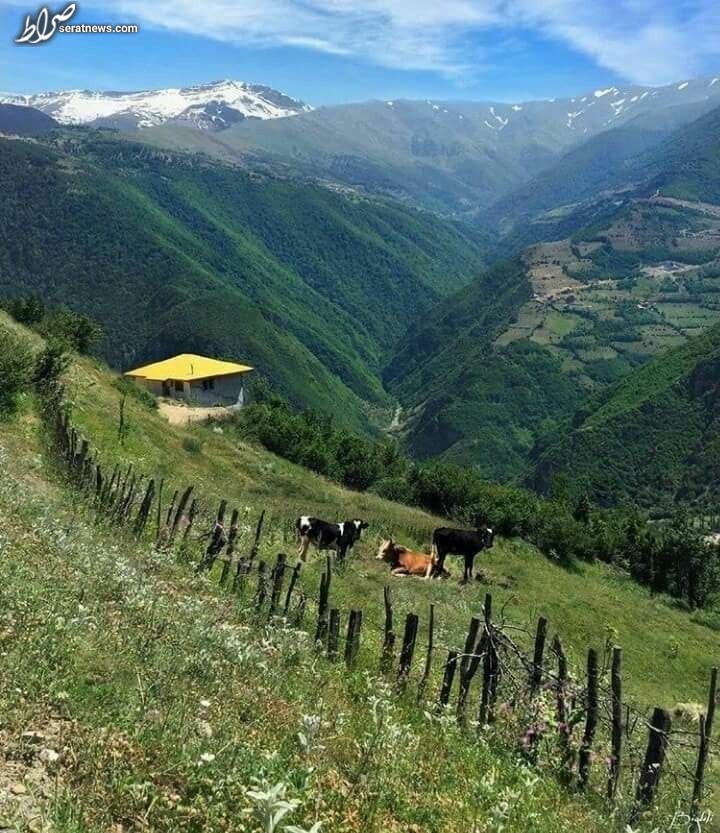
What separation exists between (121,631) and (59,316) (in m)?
39.5

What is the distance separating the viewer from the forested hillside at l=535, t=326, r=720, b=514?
154 m

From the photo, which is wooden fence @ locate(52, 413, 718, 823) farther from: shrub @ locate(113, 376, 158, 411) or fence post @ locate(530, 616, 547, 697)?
shrub @ locate(113, 376, 158, 411)

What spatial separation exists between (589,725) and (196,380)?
45.7 m

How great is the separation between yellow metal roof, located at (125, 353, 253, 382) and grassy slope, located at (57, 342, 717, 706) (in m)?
11.6

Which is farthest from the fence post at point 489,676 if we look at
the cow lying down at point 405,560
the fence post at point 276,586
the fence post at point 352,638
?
the cow lying down at point 405,560

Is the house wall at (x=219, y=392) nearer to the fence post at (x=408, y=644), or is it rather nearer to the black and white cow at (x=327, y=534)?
the black and white cow at (x=327, y=534)

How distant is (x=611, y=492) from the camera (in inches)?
6058

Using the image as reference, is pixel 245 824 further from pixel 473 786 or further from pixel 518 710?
pixel 518 710

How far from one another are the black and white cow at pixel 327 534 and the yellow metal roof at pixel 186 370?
30497mm

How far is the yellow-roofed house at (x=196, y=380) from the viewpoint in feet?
168

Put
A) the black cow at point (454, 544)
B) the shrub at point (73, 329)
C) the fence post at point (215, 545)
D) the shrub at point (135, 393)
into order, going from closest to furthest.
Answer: the fence post at point (215, 545), the black cow at point (454, 544), the shrub at point (135, 393), the shrub at point (73, 329)

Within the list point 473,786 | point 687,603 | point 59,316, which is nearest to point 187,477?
point 59,316

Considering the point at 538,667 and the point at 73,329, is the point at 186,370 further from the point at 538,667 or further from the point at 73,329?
the point at 538,667

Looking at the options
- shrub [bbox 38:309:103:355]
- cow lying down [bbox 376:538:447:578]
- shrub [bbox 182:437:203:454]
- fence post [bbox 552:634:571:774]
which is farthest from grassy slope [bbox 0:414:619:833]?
shrub [bbox 38:309:103:355]
